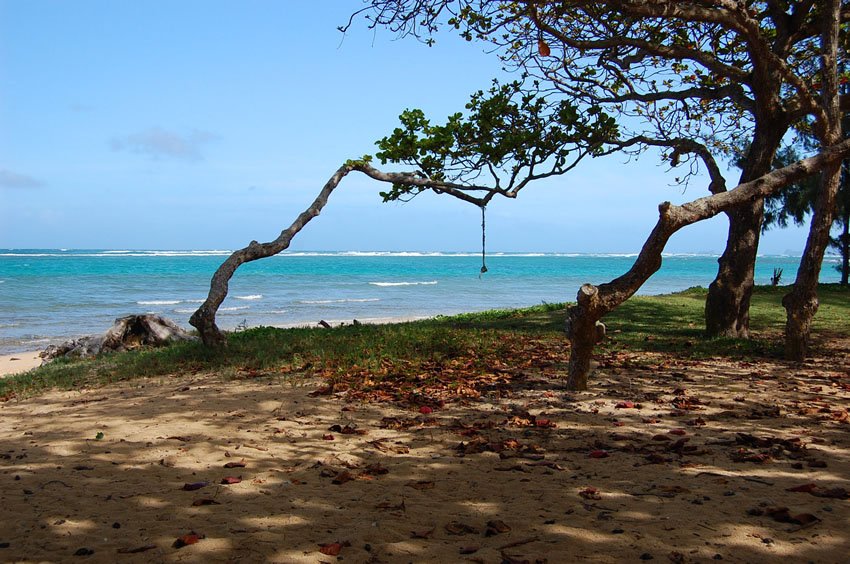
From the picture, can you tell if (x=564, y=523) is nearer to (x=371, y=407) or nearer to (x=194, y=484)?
(x=194, y=484)

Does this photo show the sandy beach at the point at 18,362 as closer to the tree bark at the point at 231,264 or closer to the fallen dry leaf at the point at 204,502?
the tree bark at the point at 231,264

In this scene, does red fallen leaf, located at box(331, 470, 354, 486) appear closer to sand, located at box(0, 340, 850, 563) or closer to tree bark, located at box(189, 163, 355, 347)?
sand, located at box(0, 340, 850, 563)

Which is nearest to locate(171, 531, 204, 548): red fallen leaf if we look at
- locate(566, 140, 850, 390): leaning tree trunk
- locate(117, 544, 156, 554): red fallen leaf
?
locate(117, 544, 156, 554): red fallen leaf

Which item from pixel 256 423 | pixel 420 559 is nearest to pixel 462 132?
pixel 256 423

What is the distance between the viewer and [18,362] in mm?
14133

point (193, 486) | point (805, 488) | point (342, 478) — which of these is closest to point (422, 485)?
point (342, 478)

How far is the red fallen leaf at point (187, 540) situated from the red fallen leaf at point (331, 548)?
2.24ft

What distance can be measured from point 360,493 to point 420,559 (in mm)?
1047

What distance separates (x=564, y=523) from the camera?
12.3 ft

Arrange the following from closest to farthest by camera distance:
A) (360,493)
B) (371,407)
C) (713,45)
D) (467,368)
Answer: (360,493), (371,407), (467,368), (713,45)

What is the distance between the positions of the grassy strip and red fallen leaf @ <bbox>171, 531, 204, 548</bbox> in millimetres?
4367

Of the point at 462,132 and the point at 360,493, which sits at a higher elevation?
the point at 462,132

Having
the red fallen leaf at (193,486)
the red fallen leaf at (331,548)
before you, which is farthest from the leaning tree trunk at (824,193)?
the red fallen leaf at (193,486)

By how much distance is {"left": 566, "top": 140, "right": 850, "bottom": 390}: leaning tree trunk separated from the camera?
21.9 ft
